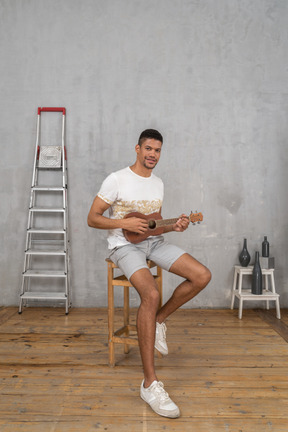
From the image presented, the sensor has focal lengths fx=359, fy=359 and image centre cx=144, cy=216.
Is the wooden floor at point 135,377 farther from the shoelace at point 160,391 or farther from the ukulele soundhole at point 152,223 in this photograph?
the ukulele soundhole at point 152,223

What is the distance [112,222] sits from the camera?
227 cm

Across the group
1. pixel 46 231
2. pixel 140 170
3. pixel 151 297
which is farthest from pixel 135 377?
pixel 46 231

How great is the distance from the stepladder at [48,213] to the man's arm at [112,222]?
132 centimetres

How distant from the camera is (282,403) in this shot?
1.85m

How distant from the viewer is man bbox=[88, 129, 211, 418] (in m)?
2.16

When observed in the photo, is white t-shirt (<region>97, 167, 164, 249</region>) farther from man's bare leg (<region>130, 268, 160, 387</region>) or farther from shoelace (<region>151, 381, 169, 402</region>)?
shoelace (<region>151, 381, 169, 402</region>)

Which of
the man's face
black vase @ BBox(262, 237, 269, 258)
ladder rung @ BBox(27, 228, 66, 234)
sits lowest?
black vase @ BBox(262, 237, 269, 258)

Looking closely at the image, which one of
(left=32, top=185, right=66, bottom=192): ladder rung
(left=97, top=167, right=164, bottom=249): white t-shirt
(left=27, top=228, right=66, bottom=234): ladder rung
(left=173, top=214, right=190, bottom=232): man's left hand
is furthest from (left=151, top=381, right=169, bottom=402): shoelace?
(left=32, top=185, right=66, bottom=192): ladder rung

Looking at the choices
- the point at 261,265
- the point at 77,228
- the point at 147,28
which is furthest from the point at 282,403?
the point at 147,28

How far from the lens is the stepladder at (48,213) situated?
3.56 metres

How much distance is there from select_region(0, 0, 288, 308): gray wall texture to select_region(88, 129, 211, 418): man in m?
1.23

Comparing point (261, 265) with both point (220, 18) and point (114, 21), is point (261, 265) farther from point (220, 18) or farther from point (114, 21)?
point (114, 21)

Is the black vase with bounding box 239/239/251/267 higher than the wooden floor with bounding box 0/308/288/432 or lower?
higher

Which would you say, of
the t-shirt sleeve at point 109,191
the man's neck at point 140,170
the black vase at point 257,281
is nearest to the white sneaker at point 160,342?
the t-shirt sleeve at point 109,191
